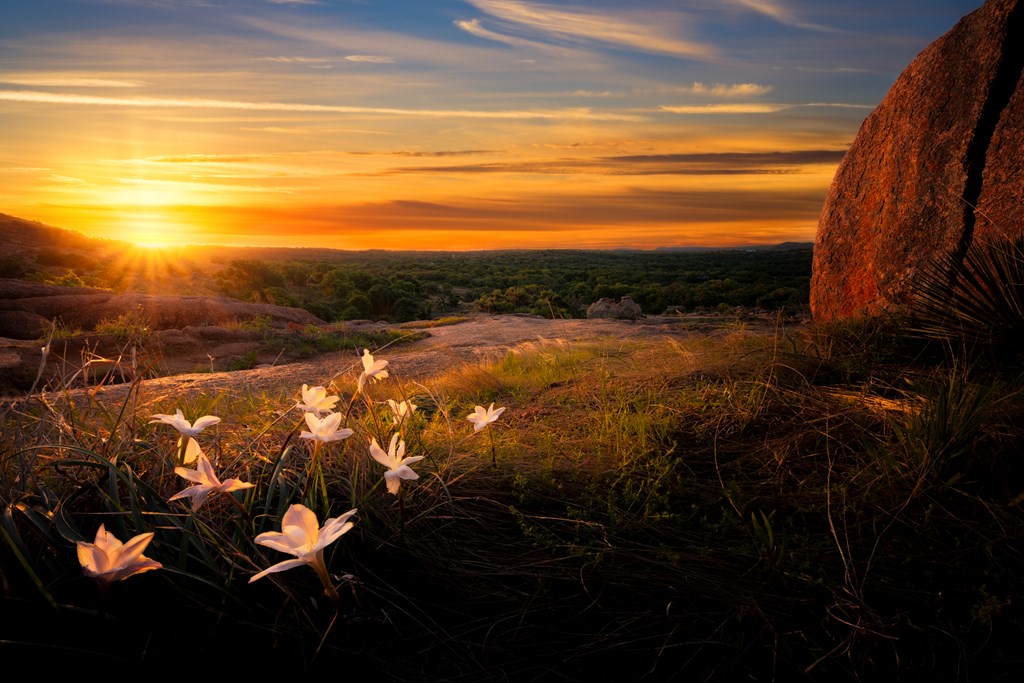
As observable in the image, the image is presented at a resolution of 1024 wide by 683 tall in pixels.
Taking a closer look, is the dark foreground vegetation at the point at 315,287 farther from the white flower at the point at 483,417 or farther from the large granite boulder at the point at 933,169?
the white flower at the point at 483,417

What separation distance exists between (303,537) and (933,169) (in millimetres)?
6619

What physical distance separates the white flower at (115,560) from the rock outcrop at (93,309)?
14.1m

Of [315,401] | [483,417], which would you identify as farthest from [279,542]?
[483,417]

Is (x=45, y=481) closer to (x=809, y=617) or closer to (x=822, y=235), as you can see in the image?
(x=809, y=617)

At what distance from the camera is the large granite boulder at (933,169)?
5.24 metres

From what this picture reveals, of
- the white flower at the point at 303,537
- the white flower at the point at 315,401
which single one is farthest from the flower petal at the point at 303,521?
the white flower at the point at 315,401

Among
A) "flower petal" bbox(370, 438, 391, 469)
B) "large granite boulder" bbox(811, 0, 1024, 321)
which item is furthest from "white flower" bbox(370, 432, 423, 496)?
"large granite boulder" bbox(811, 0, 1024, 321)

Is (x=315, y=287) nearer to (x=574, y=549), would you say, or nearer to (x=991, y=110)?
(x=991, y=110)

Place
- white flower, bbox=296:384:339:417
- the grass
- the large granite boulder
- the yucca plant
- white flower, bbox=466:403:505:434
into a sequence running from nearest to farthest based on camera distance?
the grass
white flower, bbox=296:384:339:417
white flower, bbox=466:403:505:434
the yucca plant
the large granite boulder

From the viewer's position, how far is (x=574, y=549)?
222cm

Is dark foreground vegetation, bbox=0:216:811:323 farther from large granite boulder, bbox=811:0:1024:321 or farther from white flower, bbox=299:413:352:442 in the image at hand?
white flower, bbox=299:413:352:442

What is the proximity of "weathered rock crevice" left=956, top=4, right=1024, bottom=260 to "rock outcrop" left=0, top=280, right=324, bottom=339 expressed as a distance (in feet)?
47.6

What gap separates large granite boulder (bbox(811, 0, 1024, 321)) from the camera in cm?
524

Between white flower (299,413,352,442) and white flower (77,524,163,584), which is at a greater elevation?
white flower (299,413,352,442)
